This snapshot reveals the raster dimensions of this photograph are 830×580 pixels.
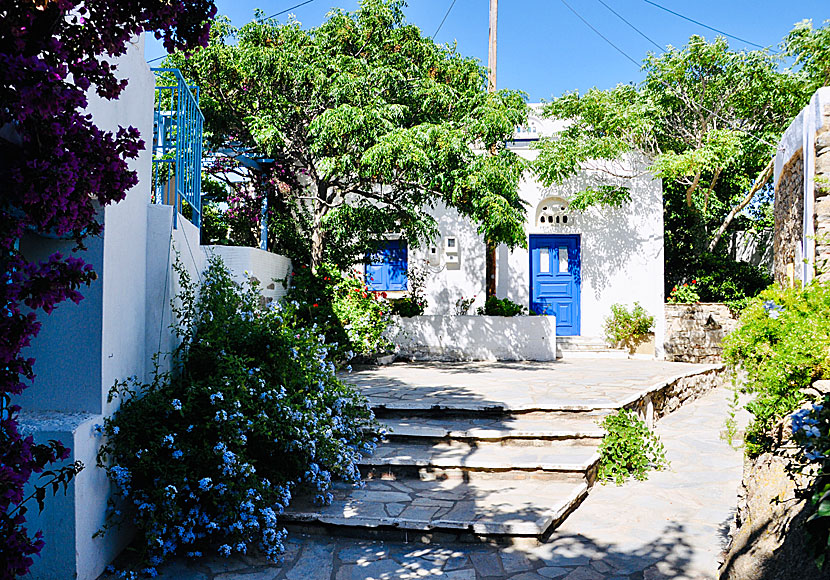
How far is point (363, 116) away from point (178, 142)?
3415 mm

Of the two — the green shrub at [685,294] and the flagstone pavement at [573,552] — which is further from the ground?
the green shrub at [685,294]

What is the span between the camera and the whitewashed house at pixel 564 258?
1262cm

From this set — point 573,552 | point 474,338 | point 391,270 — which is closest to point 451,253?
point 391,270

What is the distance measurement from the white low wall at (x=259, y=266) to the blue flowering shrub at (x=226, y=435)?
78.7 inches

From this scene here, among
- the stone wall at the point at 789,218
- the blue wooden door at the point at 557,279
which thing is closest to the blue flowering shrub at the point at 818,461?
the stone wall at the point at 789,218

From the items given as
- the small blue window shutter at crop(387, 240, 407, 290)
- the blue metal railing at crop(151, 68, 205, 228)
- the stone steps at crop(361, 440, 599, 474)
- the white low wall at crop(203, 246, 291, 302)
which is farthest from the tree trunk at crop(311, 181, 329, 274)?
the stone steps at crop(361, 440, 599, 474)

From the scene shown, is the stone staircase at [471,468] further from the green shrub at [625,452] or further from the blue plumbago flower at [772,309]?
the blue plumbago flower at [772,309]

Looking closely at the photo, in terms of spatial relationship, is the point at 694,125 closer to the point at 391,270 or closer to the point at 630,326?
the point at 630,326

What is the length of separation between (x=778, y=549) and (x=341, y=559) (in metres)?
2.45

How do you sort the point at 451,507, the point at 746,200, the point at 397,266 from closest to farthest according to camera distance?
the point at 451,507, the point at 746,200, the point at 397,266

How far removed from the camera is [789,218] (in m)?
8.32

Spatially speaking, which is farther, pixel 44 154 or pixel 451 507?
pixel 451 507

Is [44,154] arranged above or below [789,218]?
below

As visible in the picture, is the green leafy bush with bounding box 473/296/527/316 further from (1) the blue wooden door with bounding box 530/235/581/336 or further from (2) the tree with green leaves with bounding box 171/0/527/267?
(2) the tree with green leaves with bounding box 171/0/527/267
